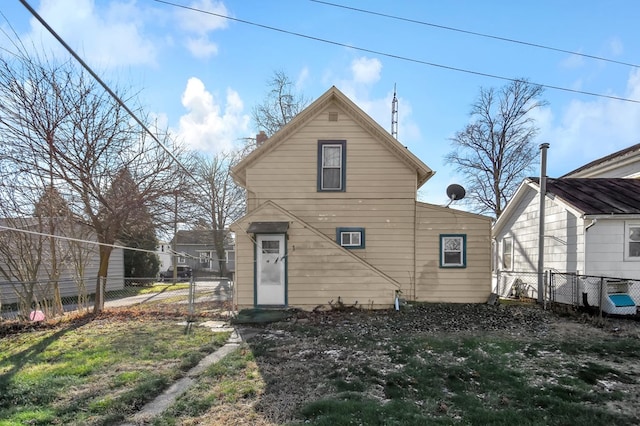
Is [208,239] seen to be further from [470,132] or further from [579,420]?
[579,420]

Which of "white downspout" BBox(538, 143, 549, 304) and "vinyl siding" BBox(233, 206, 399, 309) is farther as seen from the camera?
"white downspout" BBox(538, 143, 549, 304)

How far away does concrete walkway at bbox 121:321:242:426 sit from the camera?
3.84 meters

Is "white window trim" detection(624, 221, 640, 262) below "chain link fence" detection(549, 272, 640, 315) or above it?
above

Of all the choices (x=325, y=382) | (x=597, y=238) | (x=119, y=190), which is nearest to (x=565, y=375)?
(x=325, y=382)

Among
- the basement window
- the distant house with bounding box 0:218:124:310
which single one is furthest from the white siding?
the distant house with bounding box 0:218:124:310

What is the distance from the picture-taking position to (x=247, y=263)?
1030 centimetres

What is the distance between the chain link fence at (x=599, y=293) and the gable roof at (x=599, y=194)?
1.95 m

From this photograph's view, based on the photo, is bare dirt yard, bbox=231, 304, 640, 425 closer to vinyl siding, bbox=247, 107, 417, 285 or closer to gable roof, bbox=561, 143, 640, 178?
vinyl siding, bbox=247, 107, 417, 285

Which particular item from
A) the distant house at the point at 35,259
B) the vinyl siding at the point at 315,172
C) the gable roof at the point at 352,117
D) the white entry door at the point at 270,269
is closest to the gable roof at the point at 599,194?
the gable roof at the point at 352,117

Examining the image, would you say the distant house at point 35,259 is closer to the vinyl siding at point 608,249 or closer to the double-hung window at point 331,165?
the double-hung window at point 331,165

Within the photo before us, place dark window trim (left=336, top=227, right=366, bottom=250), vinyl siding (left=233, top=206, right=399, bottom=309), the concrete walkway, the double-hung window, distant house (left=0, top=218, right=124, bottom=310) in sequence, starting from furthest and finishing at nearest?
the double-hung window
dark window trim (left=336, top=227, right=366, bottom=250)
vinyl siding (left=233, top=206, right=399, bottom=309)
distant house (left=0, top=218, right=124, bottom=310)
the concrete walkway

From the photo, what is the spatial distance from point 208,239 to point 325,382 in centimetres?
2928

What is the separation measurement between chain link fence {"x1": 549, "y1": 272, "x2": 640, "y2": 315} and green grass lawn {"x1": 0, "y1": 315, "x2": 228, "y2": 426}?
988 cm

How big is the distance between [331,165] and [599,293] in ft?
27.9
